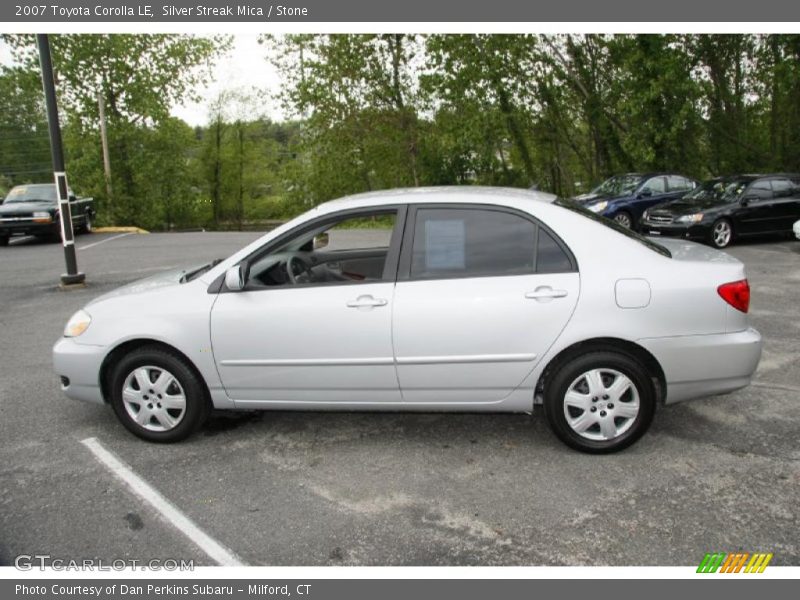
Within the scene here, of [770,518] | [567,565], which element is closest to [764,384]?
[770,518]

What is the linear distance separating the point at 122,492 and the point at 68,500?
0.93ft

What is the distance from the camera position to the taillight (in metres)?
3.84

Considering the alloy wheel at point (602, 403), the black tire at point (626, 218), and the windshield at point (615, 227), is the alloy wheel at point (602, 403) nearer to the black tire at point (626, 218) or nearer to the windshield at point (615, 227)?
the windshield at point (615, 227)

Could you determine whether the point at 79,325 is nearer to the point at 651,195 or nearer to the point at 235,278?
the point at 235,278

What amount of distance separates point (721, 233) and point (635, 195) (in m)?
3.03

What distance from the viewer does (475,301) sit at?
3.87 m

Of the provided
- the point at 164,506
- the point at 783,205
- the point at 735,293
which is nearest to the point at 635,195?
the point at 783,205

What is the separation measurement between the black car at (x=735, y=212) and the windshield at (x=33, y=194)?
50.2 ft

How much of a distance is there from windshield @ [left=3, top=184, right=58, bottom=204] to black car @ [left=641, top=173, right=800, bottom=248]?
602 inches

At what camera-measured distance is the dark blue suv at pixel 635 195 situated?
607 inches

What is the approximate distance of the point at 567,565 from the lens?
299 centimetres

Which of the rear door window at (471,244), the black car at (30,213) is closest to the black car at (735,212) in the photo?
the rear door window at (471,244)

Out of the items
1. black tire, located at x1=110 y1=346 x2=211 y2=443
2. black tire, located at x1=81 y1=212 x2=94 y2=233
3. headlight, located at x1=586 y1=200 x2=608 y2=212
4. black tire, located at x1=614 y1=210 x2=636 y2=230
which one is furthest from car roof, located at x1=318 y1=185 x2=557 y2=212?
black tire, located at x1=81 y1=212 x2=94 y2=233

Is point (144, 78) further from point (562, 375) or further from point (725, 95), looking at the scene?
point (562, 375)
